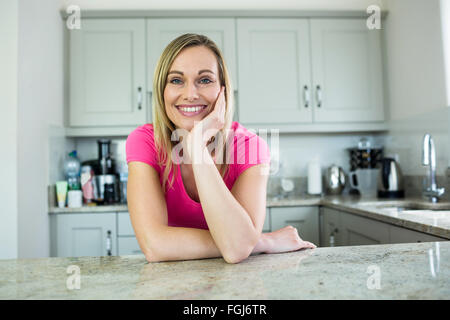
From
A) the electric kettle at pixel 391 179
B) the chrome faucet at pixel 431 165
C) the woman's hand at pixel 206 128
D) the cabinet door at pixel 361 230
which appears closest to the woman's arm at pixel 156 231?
the woman's hand at pixel 206 128

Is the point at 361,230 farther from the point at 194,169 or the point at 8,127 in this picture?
the point at 8,127

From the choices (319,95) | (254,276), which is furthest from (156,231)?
(319,95)

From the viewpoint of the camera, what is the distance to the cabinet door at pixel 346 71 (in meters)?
2.51

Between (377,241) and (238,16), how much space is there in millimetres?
1683

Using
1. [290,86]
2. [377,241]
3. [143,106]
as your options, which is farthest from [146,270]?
[290,86]

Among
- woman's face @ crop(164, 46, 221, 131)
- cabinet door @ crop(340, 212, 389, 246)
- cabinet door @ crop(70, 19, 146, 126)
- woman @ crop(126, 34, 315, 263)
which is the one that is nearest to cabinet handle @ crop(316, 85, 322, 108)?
cabinet door @ crop(340, 212, 389, 246)

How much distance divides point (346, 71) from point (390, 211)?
1235 mm

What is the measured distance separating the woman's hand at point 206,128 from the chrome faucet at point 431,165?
1.12 meters

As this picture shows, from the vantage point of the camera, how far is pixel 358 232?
1.80m

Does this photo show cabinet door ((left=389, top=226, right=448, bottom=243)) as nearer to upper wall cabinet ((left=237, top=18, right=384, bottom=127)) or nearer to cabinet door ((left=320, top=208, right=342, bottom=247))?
cabinet door ((left=320, top=208, right=342, bottom=247))

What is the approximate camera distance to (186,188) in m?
1.18

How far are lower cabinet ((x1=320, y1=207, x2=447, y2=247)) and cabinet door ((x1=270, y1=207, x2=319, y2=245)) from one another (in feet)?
0.16

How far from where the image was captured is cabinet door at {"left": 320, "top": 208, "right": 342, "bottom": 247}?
2049 millimetres

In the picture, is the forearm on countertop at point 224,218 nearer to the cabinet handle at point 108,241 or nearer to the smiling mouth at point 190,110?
the smiling mouth at point 190,110
